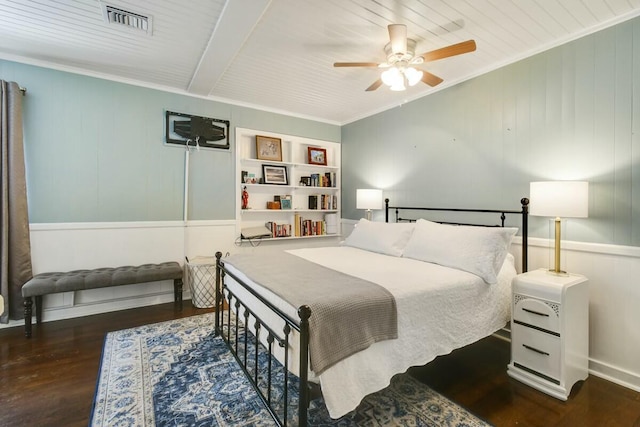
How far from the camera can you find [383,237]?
316 cm

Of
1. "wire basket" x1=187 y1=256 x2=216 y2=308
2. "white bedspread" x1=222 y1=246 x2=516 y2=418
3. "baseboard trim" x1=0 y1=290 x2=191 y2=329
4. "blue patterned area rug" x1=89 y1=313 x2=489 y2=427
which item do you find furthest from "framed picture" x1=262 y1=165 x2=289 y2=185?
"blue patterned area rug" x1=89 y1=313 x2=489 y2=427

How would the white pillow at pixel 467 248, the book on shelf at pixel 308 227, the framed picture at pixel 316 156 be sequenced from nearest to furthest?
the white pillow at pixel 467 248
the book on shelf at pixel 308 227
the framed picture at pixel 316 156

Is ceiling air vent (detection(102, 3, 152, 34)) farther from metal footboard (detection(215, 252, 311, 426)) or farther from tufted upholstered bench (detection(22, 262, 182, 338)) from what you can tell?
tufted upholstered bench (detection(22, 262, 182, 338))

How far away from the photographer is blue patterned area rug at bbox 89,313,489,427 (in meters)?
1.73

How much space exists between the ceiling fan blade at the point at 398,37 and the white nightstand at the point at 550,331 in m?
1.92

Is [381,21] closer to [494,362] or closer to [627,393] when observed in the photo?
[494,362]

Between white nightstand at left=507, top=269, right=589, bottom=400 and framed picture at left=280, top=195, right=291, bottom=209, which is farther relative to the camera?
framed picture at left=280, top=195, right=291, bottom=209

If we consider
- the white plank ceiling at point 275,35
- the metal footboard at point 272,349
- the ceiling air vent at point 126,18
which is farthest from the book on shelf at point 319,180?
the ceiling air vent at point 126,18

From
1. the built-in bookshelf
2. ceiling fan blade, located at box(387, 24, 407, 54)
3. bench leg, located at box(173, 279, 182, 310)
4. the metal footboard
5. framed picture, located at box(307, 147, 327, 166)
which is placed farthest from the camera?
framed picture, located at box(307, 147, 327, 166)

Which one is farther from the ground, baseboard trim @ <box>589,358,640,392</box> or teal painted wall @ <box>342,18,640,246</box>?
teal painted wall @ <box>342,18,640,246</box>

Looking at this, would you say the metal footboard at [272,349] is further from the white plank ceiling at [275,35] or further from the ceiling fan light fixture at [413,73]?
the ceiling fan light fixture at [413,73]

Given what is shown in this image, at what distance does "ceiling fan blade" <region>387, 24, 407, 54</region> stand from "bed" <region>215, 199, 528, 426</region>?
153cm

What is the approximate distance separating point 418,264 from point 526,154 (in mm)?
1418

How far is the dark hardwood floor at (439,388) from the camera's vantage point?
1785mm
